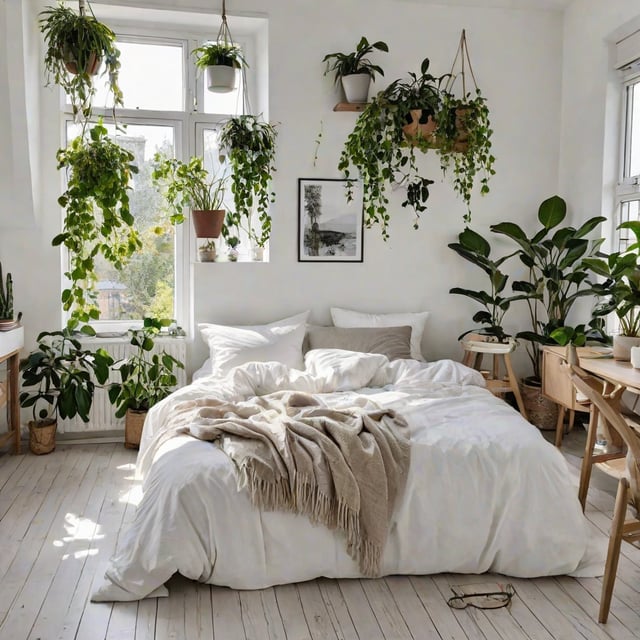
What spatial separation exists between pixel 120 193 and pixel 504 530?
110 inches

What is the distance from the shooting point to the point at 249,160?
4.66 meters

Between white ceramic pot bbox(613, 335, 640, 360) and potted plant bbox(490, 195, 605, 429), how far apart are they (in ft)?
2.65

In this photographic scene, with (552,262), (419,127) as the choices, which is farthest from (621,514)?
(419,127)

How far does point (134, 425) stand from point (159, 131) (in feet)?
6.80

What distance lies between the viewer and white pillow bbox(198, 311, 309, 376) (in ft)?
14.3

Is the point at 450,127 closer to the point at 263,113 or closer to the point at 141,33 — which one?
the point at 263,113

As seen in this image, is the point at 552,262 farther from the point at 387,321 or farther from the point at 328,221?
the point at 328,221

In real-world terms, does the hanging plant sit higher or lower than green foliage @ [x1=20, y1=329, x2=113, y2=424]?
higher

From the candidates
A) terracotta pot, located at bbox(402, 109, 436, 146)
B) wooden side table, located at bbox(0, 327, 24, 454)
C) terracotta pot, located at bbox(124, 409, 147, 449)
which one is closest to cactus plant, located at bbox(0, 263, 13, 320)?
wooden side table, located at bbox(0, 327, 24, 454)

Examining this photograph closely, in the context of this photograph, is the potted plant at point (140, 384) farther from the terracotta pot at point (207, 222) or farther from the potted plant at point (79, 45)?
the potted plant at point (79, 45)

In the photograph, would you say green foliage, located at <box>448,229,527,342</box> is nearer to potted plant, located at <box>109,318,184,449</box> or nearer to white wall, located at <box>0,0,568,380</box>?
white wall, located at <box>0,0,568,380</box>

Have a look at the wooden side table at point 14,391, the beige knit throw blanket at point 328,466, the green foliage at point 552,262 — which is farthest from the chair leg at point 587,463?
the wooden side table at point 14,391

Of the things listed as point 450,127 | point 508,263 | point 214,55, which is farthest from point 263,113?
point 508,263

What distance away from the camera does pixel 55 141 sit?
4.66 meters
